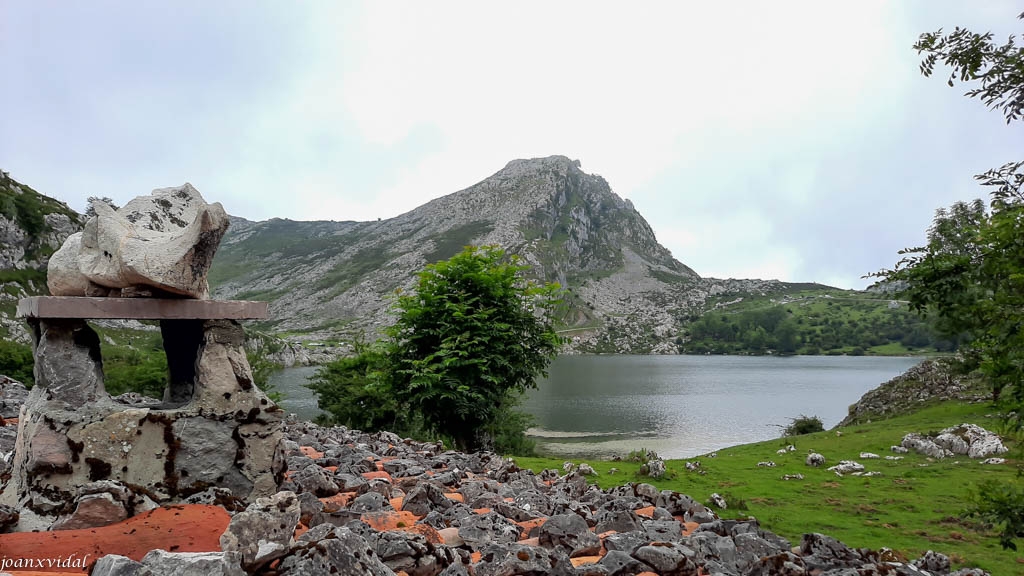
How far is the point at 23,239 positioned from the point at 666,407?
58.6 metres

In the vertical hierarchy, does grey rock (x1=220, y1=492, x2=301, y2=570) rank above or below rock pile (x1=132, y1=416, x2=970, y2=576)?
above

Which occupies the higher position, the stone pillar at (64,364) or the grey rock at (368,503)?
the stone pillar at (64,364)

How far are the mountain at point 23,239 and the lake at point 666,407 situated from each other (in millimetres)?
20710

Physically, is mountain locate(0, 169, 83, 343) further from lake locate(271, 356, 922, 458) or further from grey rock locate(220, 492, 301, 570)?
grey rock locate(220, 492, 301, 570)

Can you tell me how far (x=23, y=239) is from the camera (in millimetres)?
46344

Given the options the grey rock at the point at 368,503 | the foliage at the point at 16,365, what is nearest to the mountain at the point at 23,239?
the foliage at the point at 16,365

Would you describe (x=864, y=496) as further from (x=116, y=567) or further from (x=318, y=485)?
(x=116, y=567)

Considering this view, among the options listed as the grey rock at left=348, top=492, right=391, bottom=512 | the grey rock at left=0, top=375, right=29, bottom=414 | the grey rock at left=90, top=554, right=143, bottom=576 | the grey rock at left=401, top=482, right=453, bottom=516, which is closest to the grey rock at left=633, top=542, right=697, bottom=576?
the grey rock at left=401, top=482, right=453, bottom=516

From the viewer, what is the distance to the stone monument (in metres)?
5.19

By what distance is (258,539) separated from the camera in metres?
3.77

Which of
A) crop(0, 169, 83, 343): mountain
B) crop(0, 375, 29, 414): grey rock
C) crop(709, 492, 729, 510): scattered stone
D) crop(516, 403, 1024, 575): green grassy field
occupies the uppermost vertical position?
crop(0, 169, 83, 343): mountain

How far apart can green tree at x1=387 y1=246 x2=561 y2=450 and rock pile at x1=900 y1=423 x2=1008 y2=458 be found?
506 inches

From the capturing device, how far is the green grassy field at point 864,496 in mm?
9000

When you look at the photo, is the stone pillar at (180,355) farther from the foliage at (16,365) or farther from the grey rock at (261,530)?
the foliage at (16,365)
